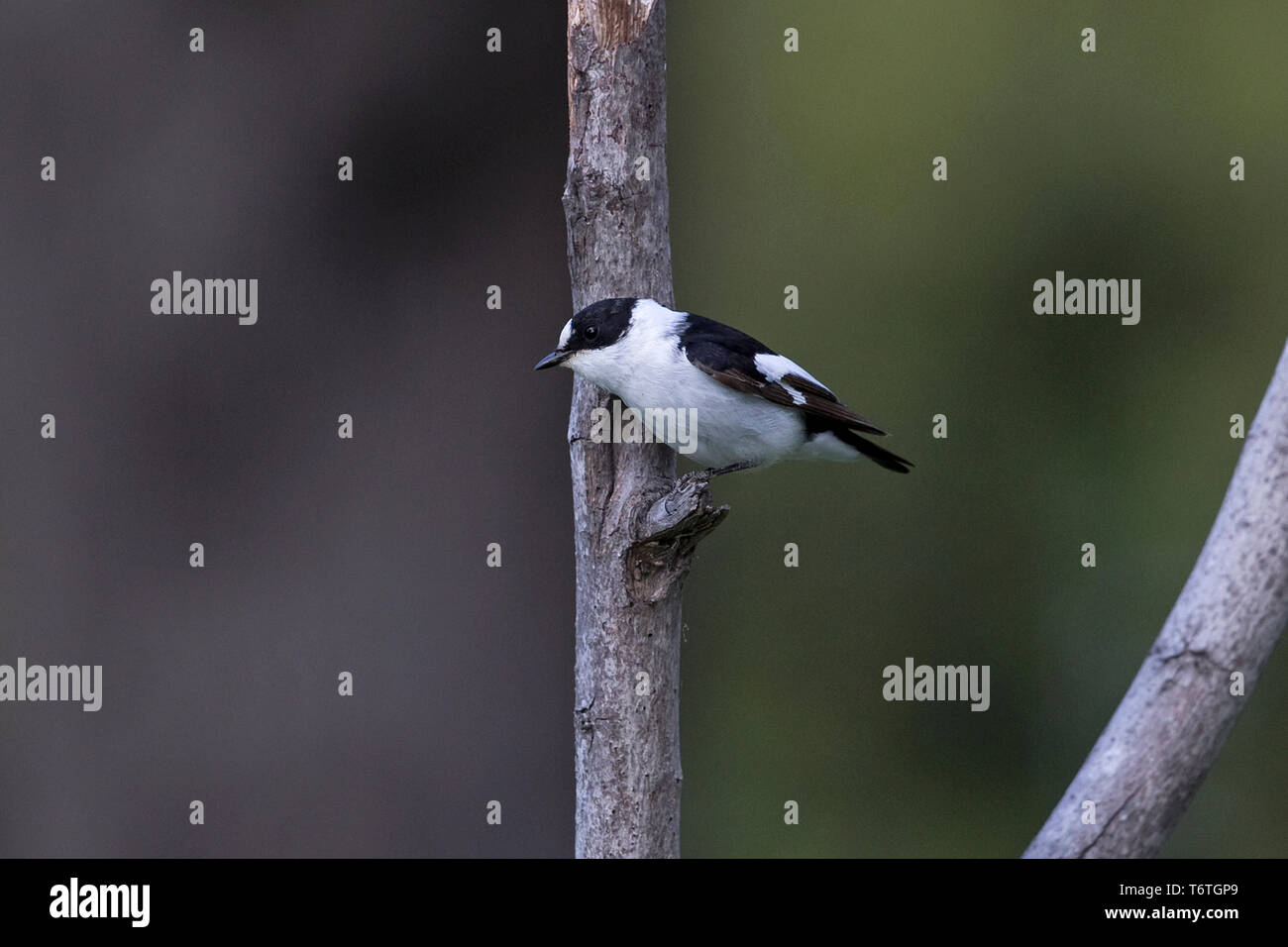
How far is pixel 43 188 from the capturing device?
146 inches

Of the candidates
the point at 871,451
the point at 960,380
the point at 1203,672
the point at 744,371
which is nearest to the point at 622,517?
the point at 744,371

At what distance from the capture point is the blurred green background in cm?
454

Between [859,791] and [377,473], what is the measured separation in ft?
7.30

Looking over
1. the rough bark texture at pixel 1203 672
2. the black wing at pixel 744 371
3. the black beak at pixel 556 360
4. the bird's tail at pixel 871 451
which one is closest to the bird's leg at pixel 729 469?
the black wing at pixel 744 371

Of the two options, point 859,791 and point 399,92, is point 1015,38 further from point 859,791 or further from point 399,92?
point 859,791

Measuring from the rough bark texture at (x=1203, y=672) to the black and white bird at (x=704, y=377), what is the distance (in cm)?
82

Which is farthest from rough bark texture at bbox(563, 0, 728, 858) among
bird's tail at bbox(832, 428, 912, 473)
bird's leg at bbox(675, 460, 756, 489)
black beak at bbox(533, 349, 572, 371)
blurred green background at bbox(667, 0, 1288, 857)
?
blurred green background at bbox(667, 0, 1288, 857)

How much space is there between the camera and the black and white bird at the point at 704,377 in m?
2.76

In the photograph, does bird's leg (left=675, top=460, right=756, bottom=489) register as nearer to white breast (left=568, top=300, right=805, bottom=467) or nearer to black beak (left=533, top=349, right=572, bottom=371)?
white breast (left=568, top=300, right=805, bottom=467)

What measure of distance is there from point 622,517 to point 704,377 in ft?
1.23

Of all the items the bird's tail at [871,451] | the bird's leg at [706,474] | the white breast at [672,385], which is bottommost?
the bird's leg at [706,474]

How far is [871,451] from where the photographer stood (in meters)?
3.25

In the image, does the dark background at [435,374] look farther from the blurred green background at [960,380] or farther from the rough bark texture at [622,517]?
the rough bark texture at [622,517]

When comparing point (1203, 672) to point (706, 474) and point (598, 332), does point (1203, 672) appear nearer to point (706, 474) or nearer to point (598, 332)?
point (706, 474)
